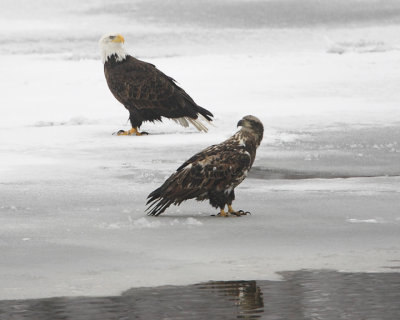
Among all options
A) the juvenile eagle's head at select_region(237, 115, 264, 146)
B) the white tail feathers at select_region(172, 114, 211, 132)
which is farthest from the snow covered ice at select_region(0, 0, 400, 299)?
the juvenile eagle's head at select_region(237, 115, 264, 146)

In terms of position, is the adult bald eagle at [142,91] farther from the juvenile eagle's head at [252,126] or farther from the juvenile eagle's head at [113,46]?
the juvenile eagle's head at [252,126]

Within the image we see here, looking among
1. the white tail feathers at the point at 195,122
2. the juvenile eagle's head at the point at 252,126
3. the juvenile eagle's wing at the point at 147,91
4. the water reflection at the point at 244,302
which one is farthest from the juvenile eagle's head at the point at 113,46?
the water reflection at the point at 244,302

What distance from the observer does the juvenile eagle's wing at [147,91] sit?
38.9 ft

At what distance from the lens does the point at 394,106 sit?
44.4 ft

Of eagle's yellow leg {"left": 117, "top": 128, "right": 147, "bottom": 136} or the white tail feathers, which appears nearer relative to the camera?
eagle's yellow leg {"left": 117, "top": 128, "right": 147, "bottom": 136}

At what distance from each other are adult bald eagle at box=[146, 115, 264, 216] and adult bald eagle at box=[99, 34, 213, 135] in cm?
488

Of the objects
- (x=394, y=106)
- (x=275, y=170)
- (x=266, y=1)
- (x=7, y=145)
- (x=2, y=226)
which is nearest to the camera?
(x=2, y=226)

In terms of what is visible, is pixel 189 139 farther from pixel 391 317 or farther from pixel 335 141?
pixel 391 317

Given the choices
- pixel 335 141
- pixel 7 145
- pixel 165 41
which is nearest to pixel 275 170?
pixel 335 141

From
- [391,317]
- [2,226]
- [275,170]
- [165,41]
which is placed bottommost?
[391,317]

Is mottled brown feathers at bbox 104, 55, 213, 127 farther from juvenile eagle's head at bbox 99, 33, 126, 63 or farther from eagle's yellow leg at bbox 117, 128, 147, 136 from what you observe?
eagle's yellow leg at bbox 117, 128, 147, 136

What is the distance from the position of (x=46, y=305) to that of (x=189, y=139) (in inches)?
251

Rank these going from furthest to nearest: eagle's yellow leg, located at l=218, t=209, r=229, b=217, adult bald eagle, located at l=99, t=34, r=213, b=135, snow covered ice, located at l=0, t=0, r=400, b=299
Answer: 1. adult bald eagle, located at l=99, t=34, r=213, b=135
2. eagle's yellow leg, located at l=218, t=209, r=229, b=217
3. snow covered ice, located at l=0, t=0, r=400, b=299

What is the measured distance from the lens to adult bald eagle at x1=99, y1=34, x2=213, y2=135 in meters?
11.9
